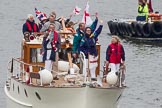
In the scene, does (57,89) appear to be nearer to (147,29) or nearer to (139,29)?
(147,29)

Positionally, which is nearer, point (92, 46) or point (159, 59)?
point (92, 46)

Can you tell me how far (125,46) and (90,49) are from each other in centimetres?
3058

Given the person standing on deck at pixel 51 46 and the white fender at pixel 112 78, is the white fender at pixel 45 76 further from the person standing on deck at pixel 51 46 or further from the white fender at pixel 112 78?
the white fender at pixel 112 78

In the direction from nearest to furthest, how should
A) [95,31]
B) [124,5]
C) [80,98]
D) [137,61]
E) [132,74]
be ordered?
[80,98] → [95,31] → [132,74] → [137,61] → [124,5]

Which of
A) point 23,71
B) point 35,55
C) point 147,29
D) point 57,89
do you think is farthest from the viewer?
point 147,29

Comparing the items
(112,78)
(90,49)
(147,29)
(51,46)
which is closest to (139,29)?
(147,29)

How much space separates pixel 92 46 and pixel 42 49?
5.21ft

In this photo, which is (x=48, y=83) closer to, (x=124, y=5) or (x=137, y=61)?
(x=137, y=61)

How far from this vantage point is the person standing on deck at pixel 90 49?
83.7 feet

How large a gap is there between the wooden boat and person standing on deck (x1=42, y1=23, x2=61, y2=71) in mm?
319

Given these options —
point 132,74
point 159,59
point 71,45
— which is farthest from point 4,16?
point 71,45

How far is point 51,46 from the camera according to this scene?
25.7m

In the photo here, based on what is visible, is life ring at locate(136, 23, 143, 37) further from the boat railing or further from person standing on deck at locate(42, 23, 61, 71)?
person standing on deck at locate(42, 23, 61, 71)

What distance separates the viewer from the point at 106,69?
26406 millimetres
